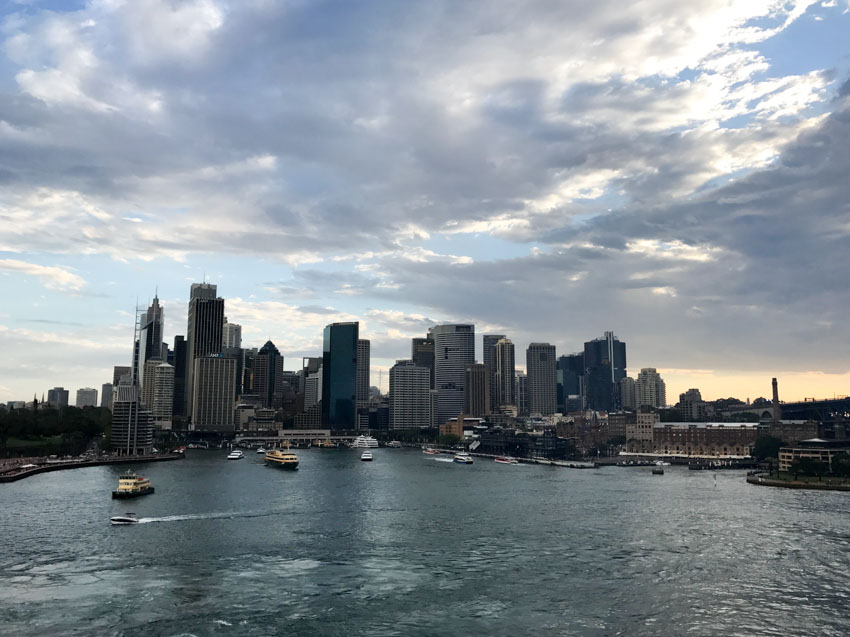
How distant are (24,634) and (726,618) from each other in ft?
169

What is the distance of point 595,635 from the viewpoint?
157 ft

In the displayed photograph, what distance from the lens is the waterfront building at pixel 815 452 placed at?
169875 millimetres

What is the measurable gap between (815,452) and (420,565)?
148m

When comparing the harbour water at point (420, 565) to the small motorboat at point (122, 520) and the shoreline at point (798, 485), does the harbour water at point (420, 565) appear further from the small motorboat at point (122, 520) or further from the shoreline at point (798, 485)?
the shoreline at point (798, 485)

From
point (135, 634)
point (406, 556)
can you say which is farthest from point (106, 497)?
point (135, 634)

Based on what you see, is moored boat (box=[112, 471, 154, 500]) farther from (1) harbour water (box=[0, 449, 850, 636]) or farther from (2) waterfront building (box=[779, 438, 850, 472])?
(2) waterfront building (box=[779, 438, 850, 472])

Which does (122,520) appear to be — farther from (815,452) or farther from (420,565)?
(815,452)

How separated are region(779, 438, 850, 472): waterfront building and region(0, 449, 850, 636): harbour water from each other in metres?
53.6

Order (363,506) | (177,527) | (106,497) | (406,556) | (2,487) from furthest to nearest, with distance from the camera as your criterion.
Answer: (2,487) → (106,497) → (363,506) → (177,527) → (406,556)

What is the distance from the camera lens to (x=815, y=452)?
174 m

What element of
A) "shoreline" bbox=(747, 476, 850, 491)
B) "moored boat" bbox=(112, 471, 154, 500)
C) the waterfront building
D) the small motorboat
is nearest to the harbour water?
the small motorboat

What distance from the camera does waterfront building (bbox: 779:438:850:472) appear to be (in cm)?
16988

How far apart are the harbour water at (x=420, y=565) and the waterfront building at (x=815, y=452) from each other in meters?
53.6

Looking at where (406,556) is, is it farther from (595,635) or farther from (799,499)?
(799,499)
